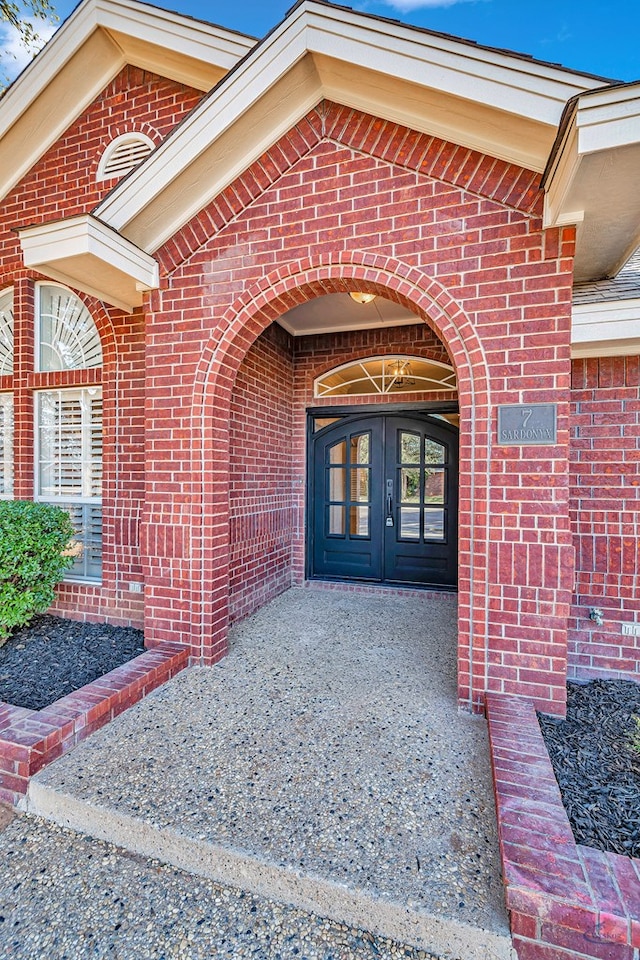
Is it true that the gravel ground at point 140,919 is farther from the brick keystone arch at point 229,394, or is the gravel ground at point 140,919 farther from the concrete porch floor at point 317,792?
the brick keystone arch at point 229,394

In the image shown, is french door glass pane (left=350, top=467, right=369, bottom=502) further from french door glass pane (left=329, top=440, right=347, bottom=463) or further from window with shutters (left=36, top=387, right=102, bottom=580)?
window with shutters (left=36, top=387, right=102, bottom=580)

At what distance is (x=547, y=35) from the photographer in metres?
5.76

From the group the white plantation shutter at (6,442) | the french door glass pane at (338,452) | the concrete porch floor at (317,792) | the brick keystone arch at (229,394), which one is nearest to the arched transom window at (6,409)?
the white plantation shutter at (6,442)

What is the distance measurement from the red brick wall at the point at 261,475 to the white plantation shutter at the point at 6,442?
2.96 meters

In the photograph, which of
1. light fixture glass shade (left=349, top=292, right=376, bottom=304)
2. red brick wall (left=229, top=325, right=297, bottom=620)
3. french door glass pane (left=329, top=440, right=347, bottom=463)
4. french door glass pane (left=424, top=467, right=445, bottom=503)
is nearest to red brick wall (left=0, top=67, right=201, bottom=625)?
red brick wall (left=229, top=325, right=297, bottom=620)

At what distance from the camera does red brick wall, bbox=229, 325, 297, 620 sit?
4684mm

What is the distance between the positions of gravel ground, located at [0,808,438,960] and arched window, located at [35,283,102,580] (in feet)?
10.5

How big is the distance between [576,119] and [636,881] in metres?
3.37

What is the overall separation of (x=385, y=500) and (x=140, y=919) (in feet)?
15.6

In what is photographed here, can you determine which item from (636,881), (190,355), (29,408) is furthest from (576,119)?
(29,408)

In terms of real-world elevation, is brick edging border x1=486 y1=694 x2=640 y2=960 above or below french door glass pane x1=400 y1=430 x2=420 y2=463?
below

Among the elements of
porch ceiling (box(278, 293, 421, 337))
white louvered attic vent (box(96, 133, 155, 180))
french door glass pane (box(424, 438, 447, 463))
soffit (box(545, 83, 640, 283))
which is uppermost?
white louvered attic vent (box(96, 133, 155, 180))

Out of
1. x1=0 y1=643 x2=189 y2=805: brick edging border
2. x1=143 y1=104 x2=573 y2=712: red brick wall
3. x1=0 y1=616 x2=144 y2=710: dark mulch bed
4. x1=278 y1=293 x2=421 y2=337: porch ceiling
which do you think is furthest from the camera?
x1=278 y1=293 x2=421 y2=337: porch ceiling

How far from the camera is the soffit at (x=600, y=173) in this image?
6.93ft
